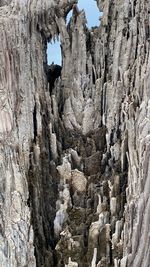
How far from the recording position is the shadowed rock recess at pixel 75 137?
1138 centimetres

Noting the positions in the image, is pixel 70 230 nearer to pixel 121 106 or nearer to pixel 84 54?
pixel 121 106

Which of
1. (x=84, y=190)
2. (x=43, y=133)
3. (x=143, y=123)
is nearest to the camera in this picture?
(x=143, y=123)

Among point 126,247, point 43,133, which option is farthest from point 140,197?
point 43,133

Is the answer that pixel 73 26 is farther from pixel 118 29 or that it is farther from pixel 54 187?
pixel 54 187

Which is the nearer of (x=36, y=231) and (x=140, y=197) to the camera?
(x=140, y=197)

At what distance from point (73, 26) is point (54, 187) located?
471cm

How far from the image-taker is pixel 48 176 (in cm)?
1302

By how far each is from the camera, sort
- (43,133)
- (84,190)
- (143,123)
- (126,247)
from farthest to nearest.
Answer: (43,133) → (84,190) → (143,123) → (126,247)

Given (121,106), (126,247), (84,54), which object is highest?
(84,54)

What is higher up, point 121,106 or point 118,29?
point 118,29

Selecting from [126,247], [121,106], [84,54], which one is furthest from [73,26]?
[126,247]

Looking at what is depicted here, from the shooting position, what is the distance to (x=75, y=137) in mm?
14016

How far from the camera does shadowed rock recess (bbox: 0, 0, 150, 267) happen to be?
1138 centimetres

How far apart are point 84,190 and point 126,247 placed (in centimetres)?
216
